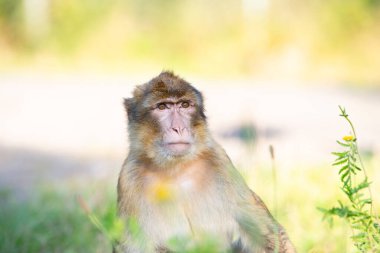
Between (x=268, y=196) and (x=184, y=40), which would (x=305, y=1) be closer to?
(x=184, y=40)

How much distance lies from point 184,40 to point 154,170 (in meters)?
17.9

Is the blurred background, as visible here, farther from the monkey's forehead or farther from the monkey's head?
the monkey's forehead

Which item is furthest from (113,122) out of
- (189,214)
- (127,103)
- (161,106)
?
(189,214)

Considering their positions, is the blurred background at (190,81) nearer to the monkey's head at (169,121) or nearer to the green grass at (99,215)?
the green grass at (99,215)

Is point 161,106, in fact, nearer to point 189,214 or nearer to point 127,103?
point 127,103

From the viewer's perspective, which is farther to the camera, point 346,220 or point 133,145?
point 133,145

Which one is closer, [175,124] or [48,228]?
[175,124]

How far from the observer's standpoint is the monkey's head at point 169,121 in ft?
12.8

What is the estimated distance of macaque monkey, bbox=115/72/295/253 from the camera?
375 cm

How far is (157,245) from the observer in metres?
3.75

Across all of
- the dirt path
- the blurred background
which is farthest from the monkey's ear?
the dirt path

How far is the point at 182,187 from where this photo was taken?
3928 millimetres

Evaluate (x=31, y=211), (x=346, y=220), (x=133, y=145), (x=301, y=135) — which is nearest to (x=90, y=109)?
(x=301, y=135)

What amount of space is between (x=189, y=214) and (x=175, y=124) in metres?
0.49
